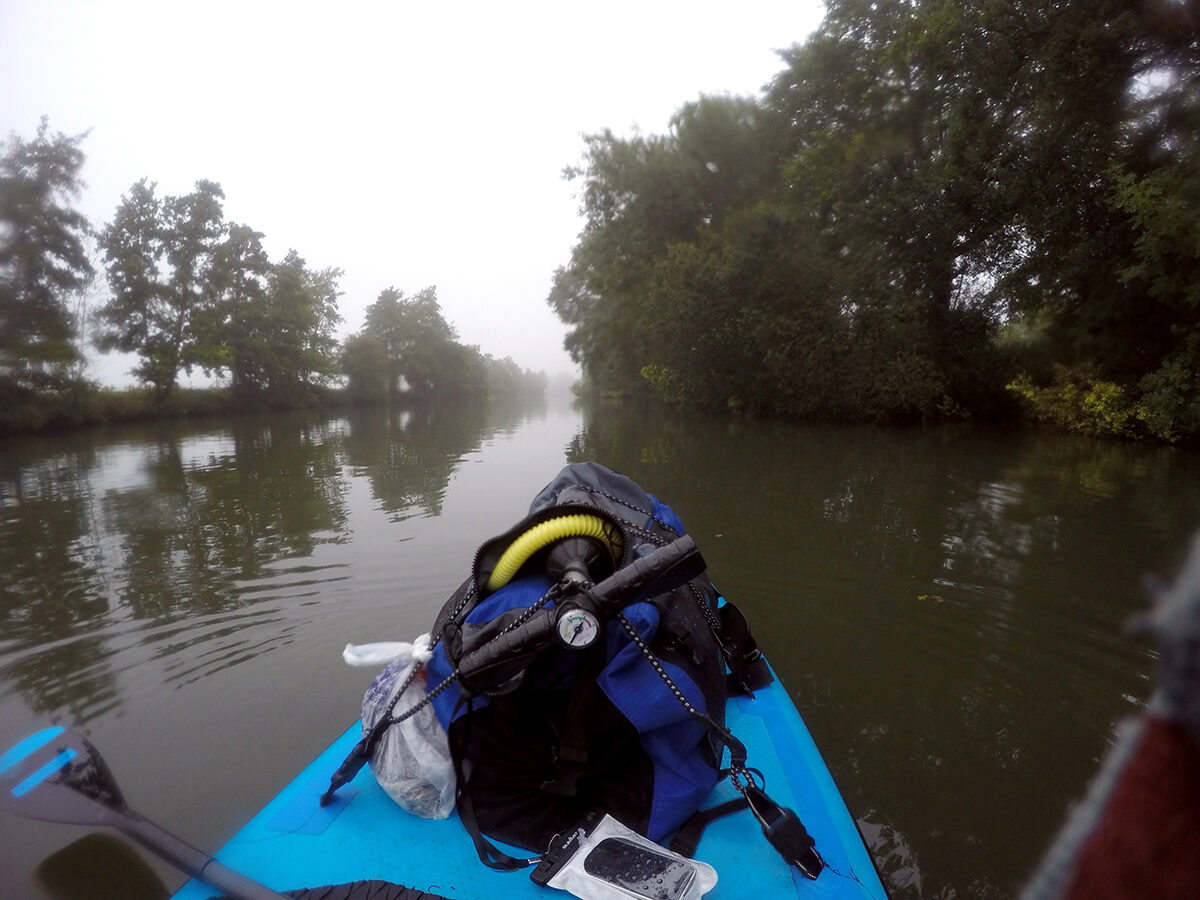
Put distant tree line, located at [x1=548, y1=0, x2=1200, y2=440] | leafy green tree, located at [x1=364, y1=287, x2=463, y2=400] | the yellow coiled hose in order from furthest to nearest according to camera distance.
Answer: leafy green tree, located at [x1=364, y1=287, x2=463, y2=400], distant tree line, located at [x1=548, y1=0, x2=1200, y2=440], the yellow coiled hose

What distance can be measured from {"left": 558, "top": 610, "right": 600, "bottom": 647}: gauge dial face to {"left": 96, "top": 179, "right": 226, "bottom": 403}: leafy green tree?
1177 inches

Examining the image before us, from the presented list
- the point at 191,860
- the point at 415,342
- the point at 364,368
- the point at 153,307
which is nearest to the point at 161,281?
the point at 153,307

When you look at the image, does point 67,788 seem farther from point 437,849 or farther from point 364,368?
point 364,368

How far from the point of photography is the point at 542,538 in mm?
2072

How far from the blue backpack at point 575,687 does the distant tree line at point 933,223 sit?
35.1ft

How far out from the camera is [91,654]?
13.2 ft

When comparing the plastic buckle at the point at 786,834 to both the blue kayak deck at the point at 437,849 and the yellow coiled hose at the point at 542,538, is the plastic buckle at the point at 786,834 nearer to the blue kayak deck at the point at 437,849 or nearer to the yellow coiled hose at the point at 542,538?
the blue kayak deck at the point at 437,849

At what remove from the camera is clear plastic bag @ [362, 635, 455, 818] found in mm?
1954

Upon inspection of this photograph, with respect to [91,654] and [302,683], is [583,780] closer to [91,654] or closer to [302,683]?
[302,683]

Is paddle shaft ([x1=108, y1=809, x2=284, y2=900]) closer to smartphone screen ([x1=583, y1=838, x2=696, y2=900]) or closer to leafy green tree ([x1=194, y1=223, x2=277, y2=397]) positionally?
smartphone screen ([x1=583, y1=838, x2=696, y2=900])

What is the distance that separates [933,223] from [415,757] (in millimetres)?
15314

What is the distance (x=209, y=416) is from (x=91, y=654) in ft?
96.7

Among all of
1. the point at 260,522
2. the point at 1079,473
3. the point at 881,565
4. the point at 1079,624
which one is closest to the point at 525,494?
the point at 260,522

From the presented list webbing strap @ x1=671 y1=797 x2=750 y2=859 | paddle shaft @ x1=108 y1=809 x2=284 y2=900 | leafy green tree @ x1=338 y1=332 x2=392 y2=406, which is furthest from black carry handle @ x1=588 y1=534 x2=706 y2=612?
leafy green tree @ x1=338 y1=332 x2=392 y2=406
